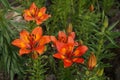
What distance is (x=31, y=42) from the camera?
95.3 inches

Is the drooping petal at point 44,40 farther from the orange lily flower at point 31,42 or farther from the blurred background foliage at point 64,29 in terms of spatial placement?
the blurred background foliage at point 64,29

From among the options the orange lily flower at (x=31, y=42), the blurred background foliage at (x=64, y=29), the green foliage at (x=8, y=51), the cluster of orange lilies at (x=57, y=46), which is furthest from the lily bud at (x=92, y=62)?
the green foliage at (x=8, y=51)

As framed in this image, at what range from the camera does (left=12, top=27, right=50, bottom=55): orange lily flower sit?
7.80 ft

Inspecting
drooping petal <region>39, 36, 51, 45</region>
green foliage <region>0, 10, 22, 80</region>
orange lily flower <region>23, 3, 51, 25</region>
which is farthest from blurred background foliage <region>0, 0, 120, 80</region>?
drooping petal <region>39, 36, 51, 45</region>

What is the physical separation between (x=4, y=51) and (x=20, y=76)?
0.89ft

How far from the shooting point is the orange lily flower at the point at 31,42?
238cm

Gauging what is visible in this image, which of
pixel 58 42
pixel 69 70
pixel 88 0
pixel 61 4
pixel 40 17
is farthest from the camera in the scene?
pixel 88 0

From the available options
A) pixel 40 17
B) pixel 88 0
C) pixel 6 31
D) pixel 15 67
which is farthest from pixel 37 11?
pixel 88 0

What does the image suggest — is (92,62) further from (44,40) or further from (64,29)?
(64,29)

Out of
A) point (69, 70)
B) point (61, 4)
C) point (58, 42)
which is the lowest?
point (69, 70)

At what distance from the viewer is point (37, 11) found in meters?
2.94

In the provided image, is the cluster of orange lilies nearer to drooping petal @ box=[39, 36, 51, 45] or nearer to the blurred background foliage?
drooping petal @ box=[39, 36, 51, 45]

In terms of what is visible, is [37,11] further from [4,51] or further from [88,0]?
[88,0]

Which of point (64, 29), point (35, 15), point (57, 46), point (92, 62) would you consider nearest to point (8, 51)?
point (35, 15)
